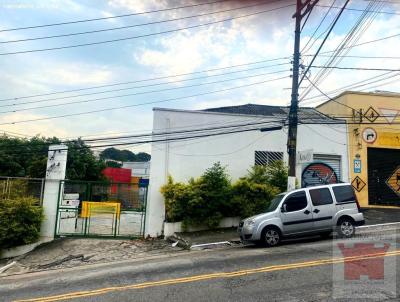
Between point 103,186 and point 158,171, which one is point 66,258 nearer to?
point 103,186

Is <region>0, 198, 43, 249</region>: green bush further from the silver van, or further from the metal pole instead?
the metal pole

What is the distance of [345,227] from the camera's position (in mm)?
12906

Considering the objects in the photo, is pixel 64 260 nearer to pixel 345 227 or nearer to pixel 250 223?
pixel 250 223

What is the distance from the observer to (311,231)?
12.8 meters

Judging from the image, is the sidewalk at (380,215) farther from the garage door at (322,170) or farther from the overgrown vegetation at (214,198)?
the overgrown vegetation at (214,198)

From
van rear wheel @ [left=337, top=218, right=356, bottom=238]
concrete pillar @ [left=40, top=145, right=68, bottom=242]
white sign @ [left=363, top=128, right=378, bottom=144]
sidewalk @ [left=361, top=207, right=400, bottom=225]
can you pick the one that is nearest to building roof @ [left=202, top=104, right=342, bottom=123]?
white sign @ [left=363, top=128, right=378, bottom=144]

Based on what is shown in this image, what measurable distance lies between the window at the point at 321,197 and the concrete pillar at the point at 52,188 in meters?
11.2

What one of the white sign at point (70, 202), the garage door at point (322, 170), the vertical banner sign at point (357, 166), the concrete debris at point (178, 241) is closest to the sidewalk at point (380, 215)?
the vertical banner sign at point (357, 166)

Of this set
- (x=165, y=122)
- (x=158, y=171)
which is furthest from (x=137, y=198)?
(x=165, y=122)

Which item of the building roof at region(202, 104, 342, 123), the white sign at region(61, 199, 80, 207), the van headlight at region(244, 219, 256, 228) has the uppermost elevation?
the building roof at region(202, 104, 342, 123)

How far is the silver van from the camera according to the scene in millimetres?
12469

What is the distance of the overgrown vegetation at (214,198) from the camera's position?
663 inches

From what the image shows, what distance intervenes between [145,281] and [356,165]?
52.0 feet

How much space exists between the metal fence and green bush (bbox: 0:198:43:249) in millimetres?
771
